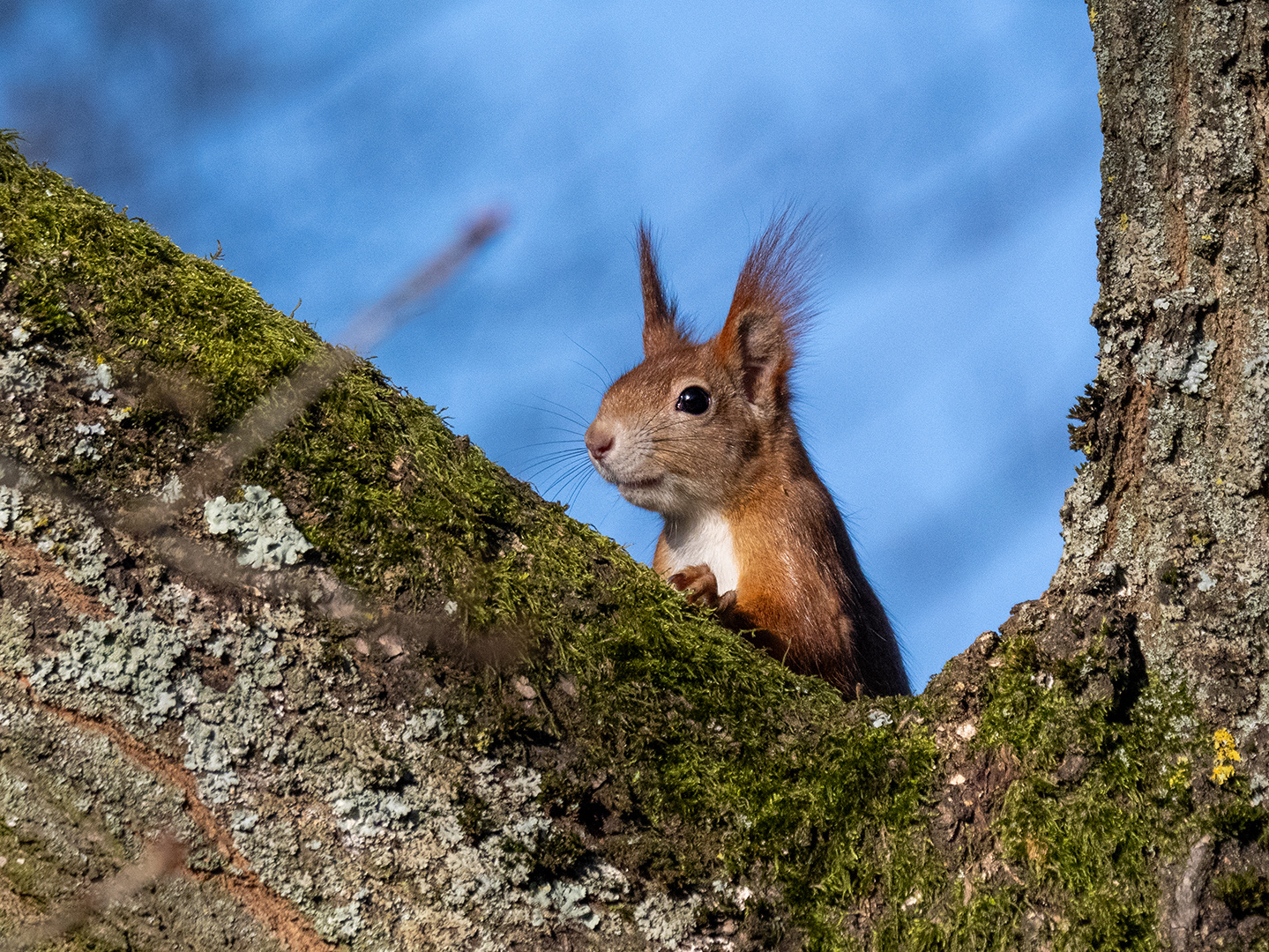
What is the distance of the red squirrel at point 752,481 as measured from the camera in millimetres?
4523

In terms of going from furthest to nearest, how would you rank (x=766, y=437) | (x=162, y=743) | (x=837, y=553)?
(x=766, y=437) → (x=837, y=553) → (x=162, y=743)

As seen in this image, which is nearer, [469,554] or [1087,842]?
[1087,842]

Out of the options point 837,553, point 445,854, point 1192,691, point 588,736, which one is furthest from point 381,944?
point 837,553

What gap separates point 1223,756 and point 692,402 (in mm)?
3302

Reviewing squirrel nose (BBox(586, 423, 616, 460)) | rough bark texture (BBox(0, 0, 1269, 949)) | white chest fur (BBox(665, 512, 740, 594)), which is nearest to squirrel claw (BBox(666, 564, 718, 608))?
white chest fur (BBox(665, 512, 740, 594))

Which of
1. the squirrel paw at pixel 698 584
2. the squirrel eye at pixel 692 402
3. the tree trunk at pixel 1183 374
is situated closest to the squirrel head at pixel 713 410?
the squirrel eye at pixel 692 402

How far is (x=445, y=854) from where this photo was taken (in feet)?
6.89

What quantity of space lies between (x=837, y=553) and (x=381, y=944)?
3.17 metres

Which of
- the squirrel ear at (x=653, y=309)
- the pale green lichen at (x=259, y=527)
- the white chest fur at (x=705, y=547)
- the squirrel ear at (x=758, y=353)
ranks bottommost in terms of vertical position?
the pale green lichen at (x=259, y=527)

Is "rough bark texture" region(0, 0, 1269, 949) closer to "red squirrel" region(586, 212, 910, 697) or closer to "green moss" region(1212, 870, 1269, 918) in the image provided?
"green moss" region(1212, 870, 1269, 918)

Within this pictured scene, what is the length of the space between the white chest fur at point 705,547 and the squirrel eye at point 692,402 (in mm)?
511

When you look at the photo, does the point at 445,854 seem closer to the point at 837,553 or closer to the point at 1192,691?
the point at 1192,691

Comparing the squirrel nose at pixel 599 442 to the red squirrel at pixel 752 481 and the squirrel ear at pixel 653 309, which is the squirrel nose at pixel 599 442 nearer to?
the red squirrel at pixel 752 481

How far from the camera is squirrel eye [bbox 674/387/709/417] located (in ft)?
17.0
